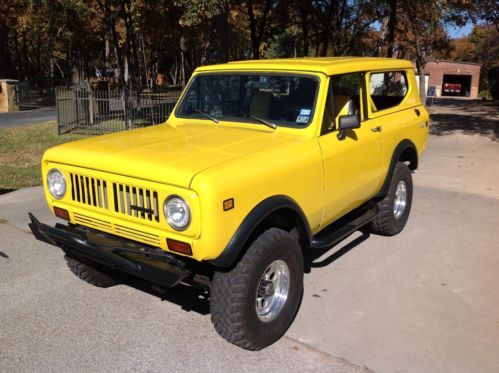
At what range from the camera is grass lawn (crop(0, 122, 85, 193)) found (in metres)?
8.45

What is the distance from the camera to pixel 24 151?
36.9ft

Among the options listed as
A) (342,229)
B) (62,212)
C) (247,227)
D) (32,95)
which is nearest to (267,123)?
(342,229)

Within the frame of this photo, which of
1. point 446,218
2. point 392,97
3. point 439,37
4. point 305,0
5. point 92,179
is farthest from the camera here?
point 439,37

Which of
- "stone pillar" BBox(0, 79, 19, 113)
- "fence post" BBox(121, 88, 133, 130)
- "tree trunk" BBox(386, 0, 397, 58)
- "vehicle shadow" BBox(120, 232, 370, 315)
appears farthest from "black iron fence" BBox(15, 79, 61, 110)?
"vehicle shadow" BBox(120, 232, 370, 315)

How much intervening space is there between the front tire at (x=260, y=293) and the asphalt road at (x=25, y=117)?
1397cm

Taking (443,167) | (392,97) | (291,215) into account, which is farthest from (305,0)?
(291,215)

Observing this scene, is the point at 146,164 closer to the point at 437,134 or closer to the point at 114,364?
the point at 114,364

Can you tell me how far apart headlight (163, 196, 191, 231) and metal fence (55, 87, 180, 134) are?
1014 centimetres

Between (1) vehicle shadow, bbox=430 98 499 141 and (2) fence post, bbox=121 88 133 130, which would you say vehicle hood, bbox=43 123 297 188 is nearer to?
(2) fence post, bbox=121 88 133 130

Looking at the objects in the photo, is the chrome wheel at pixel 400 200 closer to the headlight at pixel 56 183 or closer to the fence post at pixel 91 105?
the headlight at pixel 56 183

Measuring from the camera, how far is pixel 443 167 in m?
9.38

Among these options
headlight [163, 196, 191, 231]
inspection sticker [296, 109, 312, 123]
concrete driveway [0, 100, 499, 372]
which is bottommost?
concrete driveway [0, 100, 499, 372]

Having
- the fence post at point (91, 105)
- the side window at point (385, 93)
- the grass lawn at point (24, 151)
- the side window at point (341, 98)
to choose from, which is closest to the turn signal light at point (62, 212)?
the side window at point (341, 98)

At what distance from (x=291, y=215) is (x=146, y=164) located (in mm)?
1120
